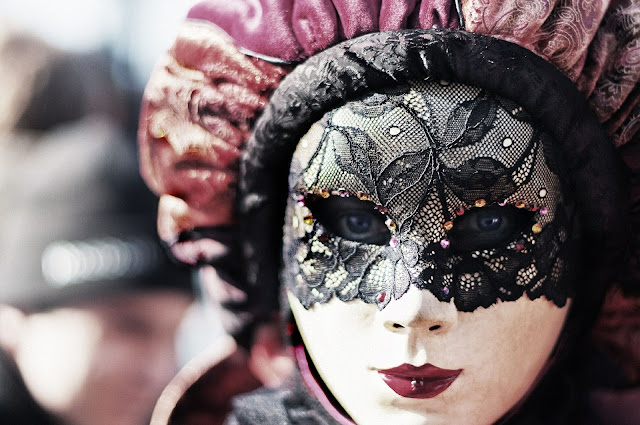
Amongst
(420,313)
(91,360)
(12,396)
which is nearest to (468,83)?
(420,313)

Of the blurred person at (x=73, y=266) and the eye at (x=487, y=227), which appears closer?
the eye at (x=487, y=227)

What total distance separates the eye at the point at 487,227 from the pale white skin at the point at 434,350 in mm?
89

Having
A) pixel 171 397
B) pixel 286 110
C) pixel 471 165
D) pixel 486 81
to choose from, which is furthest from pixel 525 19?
pixel 171 397

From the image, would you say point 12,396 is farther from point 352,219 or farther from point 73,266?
point 352,219

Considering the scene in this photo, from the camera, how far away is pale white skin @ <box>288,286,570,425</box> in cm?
97

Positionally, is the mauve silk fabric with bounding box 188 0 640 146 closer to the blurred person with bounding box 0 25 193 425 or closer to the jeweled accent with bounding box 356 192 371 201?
the jeweled accent with bounding box 356 192 371 201

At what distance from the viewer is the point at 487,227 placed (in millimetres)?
1006

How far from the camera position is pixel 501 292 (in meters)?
0.99

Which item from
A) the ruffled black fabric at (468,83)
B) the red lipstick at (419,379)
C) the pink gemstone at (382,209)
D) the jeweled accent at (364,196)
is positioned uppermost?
the ruffled black fabric at (468,83)

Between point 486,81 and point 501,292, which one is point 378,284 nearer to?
point 501,292

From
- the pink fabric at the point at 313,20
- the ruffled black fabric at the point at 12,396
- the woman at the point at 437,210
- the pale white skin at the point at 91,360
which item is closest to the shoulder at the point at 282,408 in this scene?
the woman at the point at 437,210

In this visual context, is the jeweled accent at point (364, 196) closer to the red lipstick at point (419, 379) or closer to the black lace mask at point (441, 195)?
the black lace mask at point (441, 195)

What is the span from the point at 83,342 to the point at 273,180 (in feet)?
4.15

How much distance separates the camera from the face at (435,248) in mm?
974
